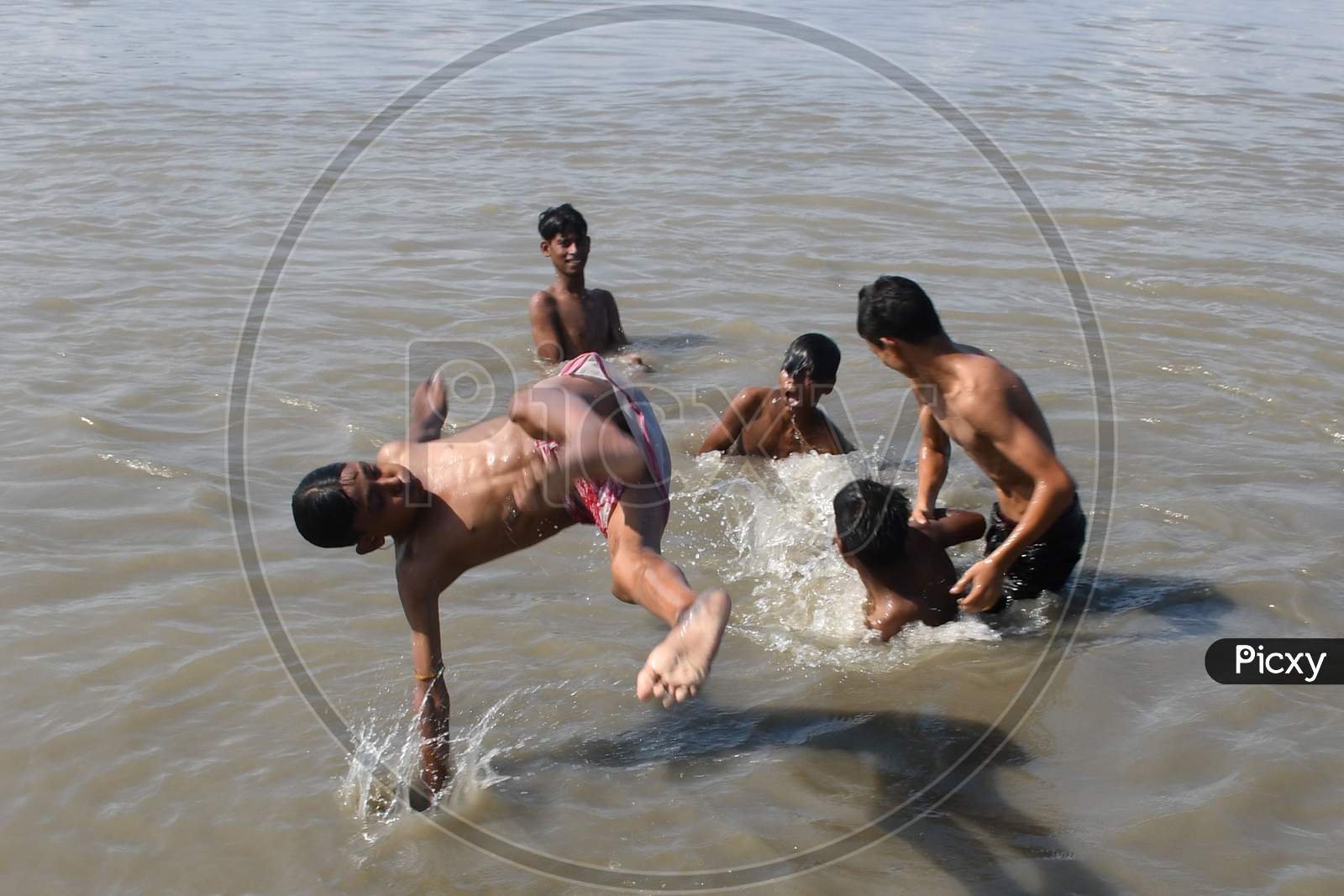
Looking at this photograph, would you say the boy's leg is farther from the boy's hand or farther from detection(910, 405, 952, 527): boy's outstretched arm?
detection(910, 405, 952, 527): boy's outstretched arm

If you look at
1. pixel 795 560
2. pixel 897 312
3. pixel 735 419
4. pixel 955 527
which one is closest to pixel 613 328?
pixel 735 419

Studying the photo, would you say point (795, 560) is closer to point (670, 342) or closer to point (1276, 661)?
point (1276, 661)

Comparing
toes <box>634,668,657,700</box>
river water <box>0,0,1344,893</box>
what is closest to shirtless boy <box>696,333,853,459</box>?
river water <box>0,0,1344,893</box>

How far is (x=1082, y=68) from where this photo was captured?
15.7m

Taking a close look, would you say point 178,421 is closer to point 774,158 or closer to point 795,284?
point 795,284

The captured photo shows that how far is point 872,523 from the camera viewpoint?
422cm

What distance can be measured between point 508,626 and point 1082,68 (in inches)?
542

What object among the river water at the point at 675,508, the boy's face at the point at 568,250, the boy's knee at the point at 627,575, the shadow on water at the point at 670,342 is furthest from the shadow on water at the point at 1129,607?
the boy's face at the point at 568,250

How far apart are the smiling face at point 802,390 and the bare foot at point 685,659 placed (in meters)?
2.47

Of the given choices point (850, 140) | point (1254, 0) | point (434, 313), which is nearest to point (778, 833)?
point (434, 313)

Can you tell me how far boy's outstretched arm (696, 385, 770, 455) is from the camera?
5535 mm

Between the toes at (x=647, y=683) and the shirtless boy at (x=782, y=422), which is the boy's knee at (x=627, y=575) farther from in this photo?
the shirtless boy at (x=782, y=422)

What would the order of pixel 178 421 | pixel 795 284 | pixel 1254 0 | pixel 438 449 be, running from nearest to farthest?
pixel 438 449 → pixel 178 421 → pixel 795 284 → pixel 1254 0

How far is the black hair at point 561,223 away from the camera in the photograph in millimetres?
6777
